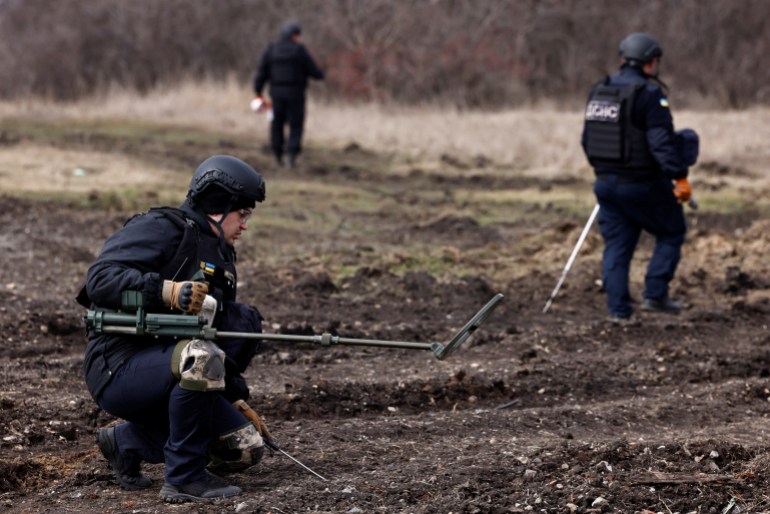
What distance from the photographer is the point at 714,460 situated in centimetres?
583

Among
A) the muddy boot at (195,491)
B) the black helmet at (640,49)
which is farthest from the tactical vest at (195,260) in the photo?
the black helmet at (640,49)

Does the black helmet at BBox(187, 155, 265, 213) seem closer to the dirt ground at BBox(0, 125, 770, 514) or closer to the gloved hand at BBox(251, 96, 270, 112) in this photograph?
the dirt ground at BBox(0, 125, 770, 514)

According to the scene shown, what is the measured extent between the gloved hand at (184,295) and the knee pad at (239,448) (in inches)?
25.9

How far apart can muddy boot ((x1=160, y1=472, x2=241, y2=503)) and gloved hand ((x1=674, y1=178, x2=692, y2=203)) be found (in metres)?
5.54

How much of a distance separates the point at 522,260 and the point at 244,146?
10855 mm

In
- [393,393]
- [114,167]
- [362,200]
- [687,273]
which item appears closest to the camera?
[393,393]

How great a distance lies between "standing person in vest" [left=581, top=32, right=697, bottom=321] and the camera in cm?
981

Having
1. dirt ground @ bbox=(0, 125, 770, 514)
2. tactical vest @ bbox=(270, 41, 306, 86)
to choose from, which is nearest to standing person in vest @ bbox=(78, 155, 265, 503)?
dirt ground @ bbox=(0, 125, 770, 514)

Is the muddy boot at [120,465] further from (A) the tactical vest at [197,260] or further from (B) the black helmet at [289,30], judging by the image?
(B) the black helmet at [289,30]

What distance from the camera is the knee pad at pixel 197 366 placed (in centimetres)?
523

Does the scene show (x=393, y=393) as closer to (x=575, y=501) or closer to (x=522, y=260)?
(x=575, y=501)

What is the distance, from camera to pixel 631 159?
32.5ft

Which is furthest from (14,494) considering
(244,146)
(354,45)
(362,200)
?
(354,45)

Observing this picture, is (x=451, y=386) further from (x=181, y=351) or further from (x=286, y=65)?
(x=286, y=65)
